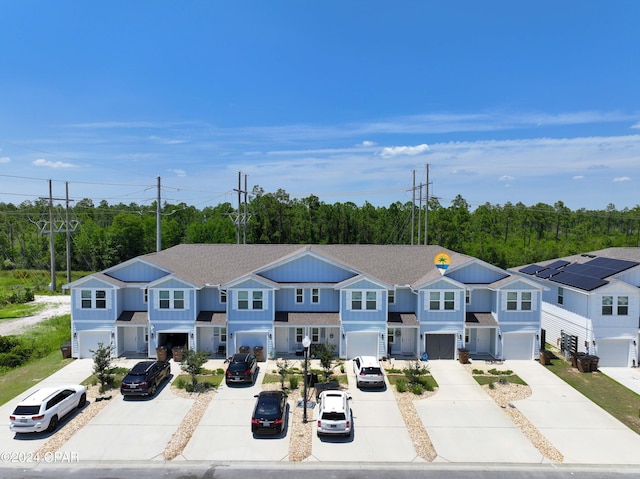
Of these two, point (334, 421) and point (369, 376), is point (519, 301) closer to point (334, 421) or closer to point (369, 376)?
point (369, 376)

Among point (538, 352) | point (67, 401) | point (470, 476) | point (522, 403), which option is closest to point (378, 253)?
point (538, 352)

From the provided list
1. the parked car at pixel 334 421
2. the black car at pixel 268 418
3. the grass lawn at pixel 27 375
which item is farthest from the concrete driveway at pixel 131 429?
the parked car at pixel 334 421

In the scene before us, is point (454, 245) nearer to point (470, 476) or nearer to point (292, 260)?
point (292, 260)

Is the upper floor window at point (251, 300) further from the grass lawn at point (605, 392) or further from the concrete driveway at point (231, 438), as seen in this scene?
the grass lawn at point (605, 392)

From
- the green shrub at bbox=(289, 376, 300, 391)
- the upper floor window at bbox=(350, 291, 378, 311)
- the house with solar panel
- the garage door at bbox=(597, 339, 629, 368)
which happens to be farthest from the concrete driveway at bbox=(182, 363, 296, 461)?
the garage door at bbox=(597, 339, 629, 368)

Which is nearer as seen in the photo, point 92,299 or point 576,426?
point 576,426

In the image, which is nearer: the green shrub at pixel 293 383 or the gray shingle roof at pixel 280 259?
the green shrub at pixel 293 383

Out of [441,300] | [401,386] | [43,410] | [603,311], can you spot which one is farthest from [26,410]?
[603,311]
